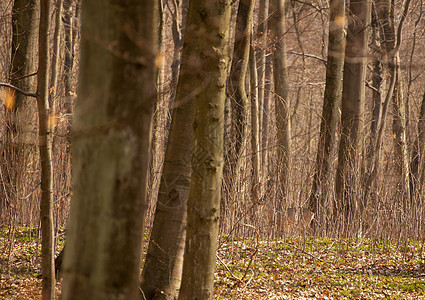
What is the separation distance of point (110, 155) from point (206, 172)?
4.91ft

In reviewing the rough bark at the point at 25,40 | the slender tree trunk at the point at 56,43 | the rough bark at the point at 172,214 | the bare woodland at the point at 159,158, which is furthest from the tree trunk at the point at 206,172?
the rough bark at the point at 25,40

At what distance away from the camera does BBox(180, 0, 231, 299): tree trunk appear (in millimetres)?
2986

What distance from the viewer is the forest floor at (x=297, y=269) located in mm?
4742

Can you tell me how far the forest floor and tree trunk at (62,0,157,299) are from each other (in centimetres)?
294

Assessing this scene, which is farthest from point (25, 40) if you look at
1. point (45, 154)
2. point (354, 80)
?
point (354, 80)

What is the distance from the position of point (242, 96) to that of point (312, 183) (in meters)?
2.03

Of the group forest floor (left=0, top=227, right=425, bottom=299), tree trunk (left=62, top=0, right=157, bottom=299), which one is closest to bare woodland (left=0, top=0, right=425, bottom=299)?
tree trunk (left=62, top=0, right=157, bottom=299)

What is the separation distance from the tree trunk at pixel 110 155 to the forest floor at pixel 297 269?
9.64 ft

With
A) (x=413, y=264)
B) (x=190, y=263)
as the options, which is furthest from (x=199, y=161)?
(x=413, y=264)

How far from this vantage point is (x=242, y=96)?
22.3 ft

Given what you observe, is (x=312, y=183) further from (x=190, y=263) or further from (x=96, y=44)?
(x=96, y=44)

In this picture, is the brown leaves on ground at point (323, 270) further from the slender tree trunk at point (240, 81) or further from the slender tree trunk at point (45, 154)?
the slender tree trunk at point (45, 154)

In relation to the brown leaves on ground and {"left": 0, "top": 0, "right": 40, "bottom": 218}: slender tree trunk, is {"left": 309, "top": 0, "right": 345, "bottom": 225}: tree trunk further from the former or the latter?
{"left": 0, "top": 0, "right": 40, "bottom": 218}: slender tree trunk

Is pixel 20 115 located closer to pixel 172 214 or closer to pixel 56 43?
pixel 56 43
